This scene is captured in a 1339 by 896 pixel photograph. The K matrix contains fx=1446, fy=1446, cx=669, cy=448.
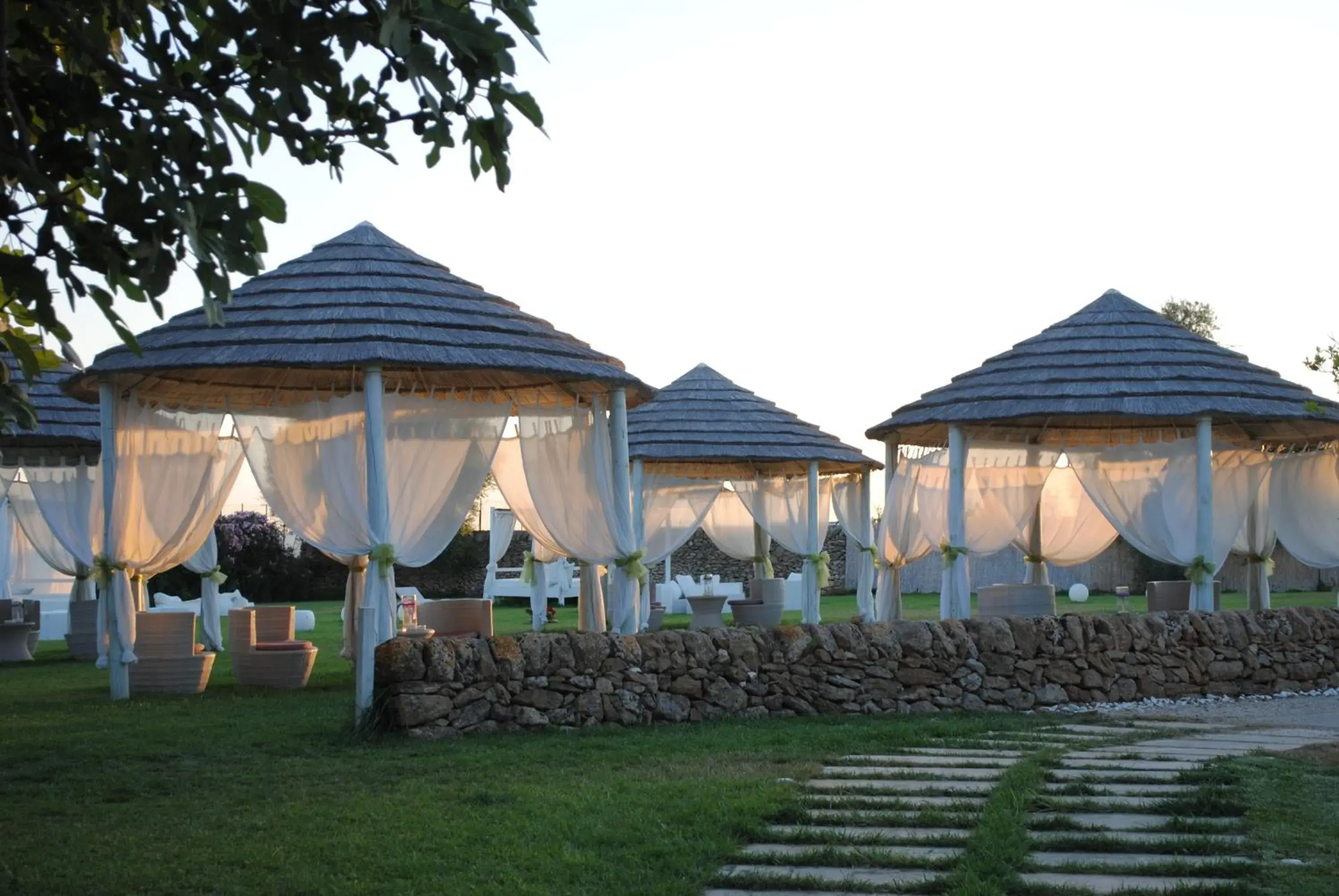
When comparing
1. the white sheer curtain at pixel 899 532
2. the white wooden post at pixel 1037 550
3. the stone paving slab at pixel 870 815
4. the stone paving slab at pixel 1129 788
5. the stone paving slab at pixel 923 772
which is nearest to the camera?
the stone paving slab at pixel 870 815

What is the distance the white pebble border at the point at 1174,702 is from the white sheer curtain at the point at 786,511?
858cm

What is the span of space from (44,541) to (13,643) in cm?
200

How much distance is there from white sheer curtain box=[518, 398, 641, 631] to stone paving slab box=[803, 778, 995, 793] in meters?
5.09

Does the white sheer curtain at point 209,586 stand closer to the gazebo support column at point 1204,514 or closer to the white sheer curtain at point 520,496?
the white sheer curtain at point 520,496

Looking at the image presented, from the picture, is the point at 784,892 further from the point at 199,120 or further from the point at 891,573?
the point at 891,573

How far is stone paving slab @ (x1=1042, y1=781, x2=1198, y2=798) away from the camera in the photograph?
21.6ft

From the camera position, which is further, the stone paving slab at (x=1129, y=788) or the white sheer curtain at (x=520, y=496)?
the white sheer curtain at (x=520, y=496)

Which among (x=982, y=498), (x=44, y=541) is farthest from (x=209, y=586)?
(x=982, y=498)

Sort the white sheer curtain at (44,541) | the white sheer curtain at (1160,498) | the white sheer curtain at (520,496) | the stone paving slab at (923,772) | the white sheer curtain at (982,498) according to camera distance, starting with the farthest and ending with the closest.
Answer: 1. the white sheer curtain at (44,541)
2. the white sheer curtain at (982,498)
3. the white sheer curtain at (1160,498)
4. the white sheer curtain at (520,496)
5. the stone paving slab at (923,772)

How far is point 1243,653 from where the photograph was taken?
12.1 meters

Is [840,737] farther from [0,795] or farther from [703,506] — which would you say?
[703,506]

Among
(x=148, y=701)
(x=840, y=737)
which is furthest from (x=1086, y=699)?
(x=148, y=701)

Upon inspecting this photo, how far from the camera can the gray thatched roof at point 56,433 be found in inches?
631

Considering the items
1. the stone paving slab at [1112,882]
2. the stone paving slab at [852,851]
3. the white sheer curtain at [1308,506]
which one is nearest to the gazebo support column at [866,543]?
the white sheer curtain at [1308,506]
